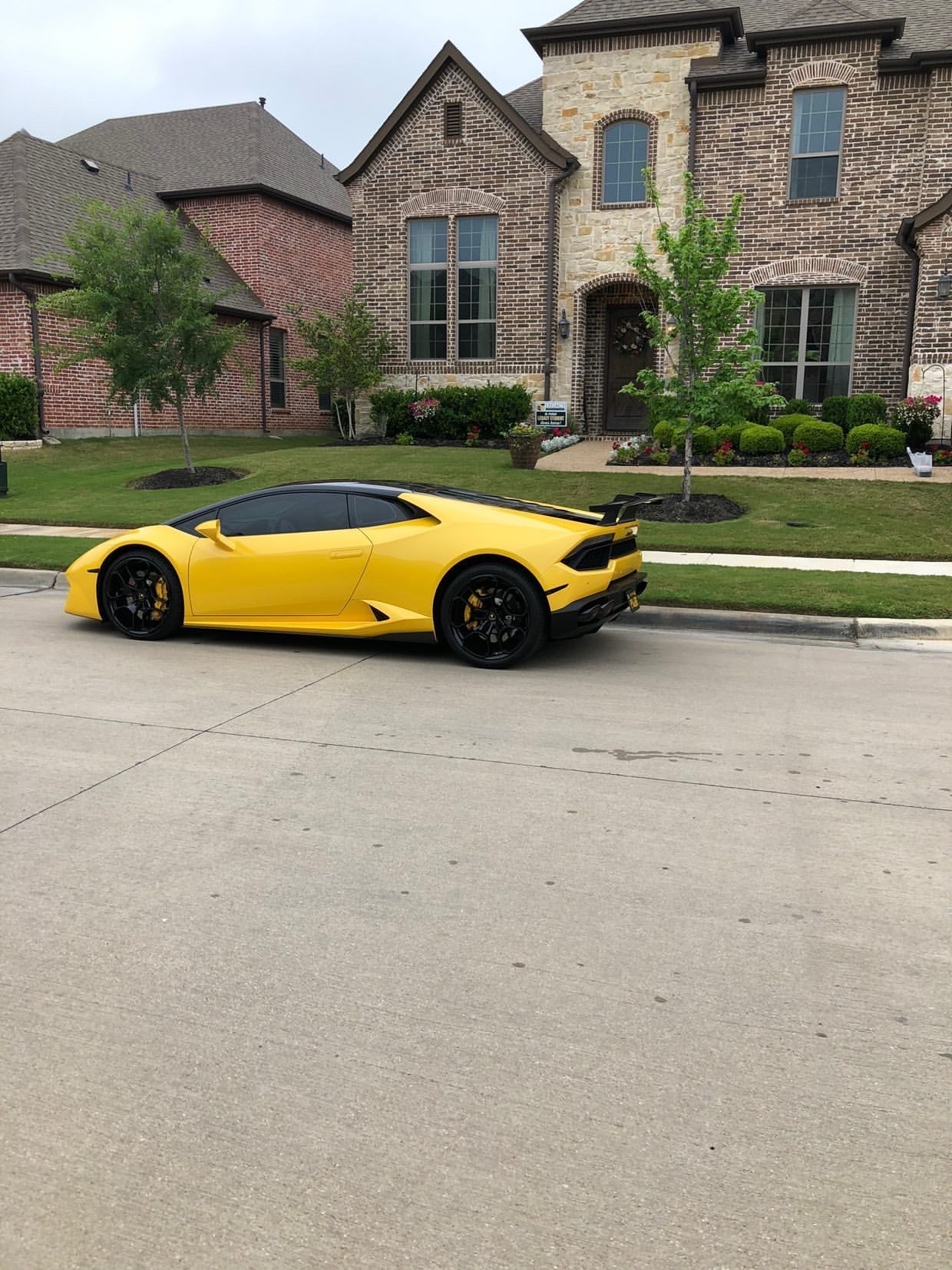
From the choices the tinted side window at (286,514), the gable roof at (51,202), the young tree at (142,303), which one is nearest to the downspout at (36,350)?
the gable roof at (51,202)

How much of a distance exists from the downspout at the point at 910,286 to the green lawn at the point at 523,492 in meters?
7.23

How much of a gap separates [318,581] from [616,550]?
224cm

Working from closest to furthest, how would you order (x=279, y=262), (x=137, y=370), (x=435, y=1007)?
1. (x=435, y=1007)
2. (x=137, y=370)
3. (x=279, y=262)

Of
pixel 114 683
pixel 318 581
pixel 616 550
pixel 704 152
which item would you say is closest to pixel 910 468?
pixel 704 152

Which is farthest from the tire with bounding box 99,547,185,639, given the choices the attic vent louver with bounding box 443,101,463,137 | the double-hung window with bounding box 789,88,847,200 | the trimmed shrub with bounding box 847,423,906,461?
the attic vent louver with bounding box 443,101,463,137

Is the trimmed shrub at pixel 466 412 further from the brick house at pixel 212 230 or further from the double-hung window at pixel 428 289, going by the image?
the brick house at pixel 212 230

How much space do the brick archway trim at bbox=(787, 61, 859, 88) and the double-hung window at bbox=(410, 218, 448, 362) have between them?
833 cm

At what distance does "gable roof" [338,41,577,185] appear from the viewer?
80.3 feet

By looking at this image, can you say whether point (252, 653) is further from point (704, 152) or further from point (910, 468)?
point (704, 152)

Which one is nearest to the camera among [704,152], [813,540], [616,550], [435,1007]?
[435,1007]

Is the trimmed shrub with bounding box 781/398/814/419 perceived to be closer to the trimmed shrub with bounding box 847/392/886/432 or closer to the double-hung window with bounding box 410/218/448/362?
the trimmed shrub with bounding box 847/392/886/432

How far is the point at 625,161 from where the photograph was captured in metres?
24.6

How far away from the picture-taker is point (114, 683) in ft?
23.5

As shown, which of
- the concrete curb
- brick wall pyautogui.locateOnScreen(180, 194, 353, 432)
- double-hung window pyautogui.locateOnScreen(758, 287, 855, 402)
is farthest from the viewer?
brick wall pyautogui.locateOnScreen(180, 194, 353, 432)
